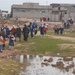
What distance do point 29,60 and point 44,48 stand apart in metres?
5.45

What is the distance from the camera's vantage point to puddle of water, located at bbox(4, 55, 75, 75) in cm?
2247

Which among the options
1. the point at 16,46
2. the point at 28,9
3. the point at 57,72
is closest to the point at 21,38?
the point at 16,46

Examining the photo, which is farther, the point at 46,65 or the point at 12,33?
the point at 12,33

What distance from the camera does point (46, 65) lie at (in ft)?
83.3

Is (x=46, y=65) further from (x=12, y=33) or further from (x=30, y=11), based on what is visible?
(x=30, y=11)

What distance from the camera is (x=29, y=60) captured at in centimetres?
2766

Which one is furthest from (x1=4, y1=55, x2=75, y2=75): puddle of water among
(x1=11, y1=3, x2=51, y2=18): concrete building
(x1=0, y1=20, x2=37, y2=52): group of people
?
(x1=11, y1=3, x2=51, y2=18): concrete building

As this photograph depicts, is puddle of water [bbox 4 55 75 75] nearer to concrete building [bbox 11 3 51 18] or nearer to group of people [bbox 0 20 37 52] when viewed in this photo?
group of people [bbox 0 20 37 52]

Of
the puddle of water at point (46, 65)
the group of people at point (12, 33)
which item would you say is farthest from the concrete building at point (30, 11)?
the puddle of water at point (46, 65)

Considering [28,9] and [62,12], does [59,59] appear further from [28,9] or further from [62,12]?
[28,9]

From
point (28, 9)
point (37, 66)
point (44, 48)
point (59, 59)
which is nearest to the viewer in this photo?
point (37, 66)

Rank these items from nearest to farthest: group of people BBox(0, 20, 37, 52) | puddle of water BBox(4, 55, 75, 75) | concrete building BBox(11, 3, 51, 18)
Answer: puddle of water BBox(4, 55, 75, 75)
group of people BBox(0, 20, 37, 52)
concrete building BBox(11, 3, 51, 18)

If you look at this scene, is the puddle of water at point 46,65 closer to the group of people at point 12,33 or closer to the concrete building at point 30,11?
the group of people at point 12,33

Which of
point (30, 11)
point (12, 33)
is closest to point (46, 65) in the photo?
point (12, 33)
